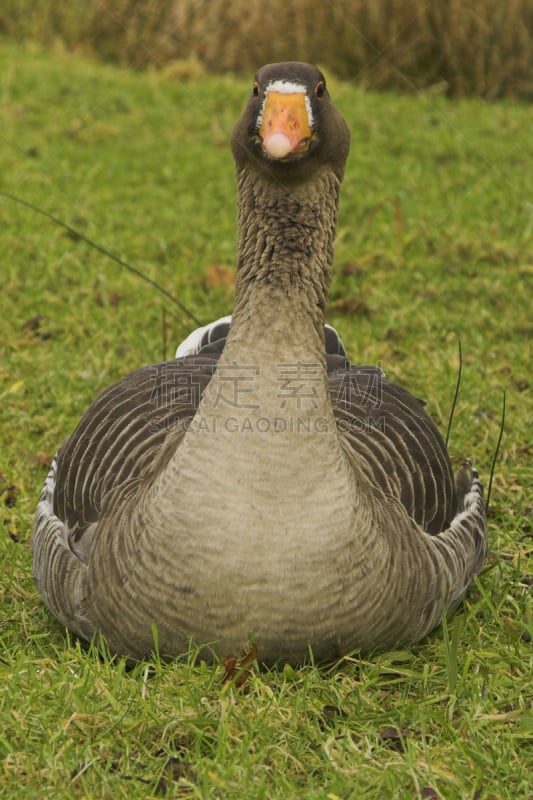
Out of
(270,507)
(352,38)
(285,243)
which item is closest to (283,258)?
(285,243)

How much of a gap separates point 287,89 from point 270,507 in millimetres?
1271

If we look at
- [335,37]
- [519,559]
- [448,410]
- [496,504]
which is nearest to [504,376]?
[448,410]

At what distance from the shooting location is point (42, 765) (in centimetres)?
321

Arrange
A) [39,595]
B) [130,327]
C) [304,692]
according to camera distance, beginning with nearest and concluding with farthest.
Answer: [304,692], [39,595], [130,327]

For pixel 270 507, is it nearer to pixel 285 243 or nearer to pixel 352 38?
pixel 285 243

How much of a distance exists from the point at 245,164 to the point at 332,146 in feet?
0.94

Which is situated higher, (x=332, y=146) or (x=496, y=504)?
(x=332, y=146)

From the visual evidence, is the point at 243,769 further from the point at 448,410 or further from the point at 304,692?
the point at 448,410

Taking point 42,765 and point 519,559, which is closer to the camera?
point 42,765

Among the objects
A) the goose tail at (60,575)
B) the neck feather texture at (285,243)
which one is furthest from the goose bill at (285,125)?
the goose tail at (60,575)

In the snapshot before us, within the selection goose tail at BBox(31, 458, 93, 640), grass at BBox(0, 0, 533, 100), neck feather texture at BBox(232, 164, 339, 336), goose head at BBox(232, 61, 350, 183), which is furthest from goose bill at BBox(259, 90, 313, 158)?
→ grass at BBox(0, 0, 533, 100)

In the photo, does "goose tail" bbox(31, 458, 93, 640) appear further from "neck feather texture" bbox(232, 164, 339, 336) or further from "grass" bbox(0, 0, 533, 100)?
"grass" bbox(0, 0, 533, 100)

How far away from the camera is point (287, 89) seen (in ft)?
11.3

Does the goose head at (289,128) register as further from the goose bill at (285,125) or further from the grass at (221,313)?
the grass at (221,313)
